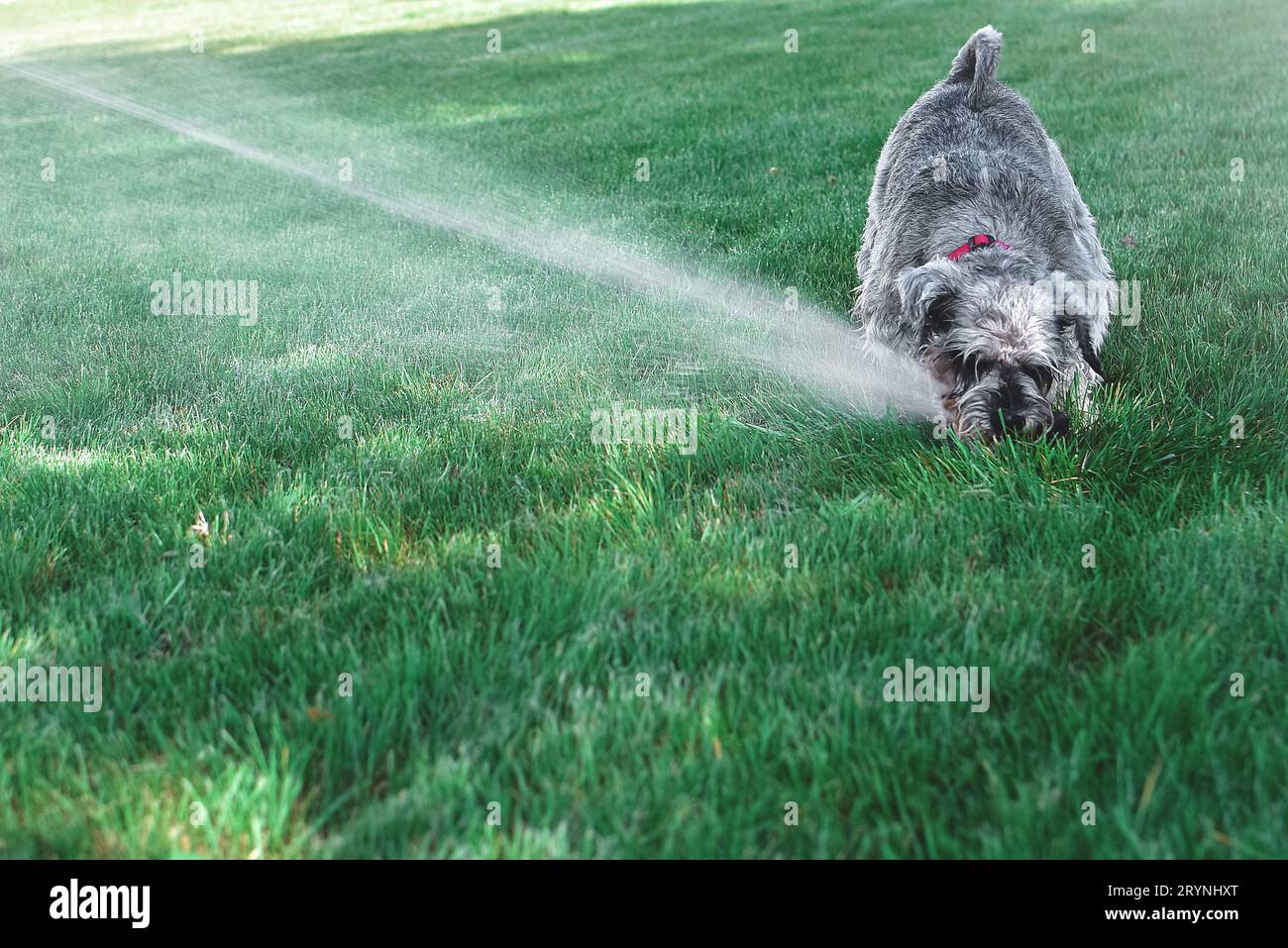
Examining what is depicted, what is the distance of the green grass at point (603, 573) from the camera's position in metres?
2.22

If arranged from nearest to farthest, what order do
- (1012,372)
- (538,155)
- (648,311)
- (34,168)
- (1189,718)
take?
(1189,718)
(1012,372)
(648,311)
(538,155)
(34,168)

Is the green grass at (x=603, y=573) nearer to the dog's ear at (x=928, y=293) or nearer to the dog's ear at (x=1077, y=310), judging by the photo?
the dog's ear at (x=1077, y=310)

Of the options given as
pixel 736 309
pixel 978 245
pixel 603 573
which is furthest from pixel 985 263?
pixel 603 573

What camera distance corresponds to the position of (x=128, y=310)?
644 centimetres

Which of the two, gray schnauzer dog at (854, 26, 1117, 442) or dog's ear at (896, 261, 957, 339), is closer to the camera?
gray schnauzer dog at (854, 26, 1117, 442)

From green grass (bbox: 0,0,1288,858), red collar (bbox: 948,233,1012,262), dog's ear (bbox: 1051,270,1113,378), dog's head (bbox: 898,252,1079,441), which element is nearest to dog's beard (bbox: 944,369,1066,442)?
dog's head (bbox: 898,252,1079,441)

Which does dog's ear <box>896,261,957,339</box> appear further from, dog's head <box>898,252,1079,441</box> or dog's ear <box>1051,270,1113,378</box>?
dog's ear <box>1051,270,1113,378</box>

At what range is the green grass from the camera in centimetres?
222

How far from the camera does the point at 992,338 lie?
441 centimetres

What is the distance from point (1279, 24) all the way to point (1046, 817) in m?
17.6

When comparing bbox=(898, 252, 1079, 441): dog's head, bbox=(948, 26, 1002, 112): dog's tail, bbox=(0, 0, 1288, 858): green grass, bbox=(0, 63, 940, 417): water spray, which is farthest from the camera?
bbox=(948, 26, 1002, 112): dog's tail

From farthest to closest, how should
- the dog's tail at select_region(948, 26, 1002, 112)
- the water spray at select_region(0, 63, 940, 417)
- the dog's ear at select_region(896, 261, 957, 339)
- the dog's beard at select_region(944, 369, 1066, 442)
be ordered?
1. the dog's tail at select_region(948, 26, 1002, 112)
2. the water spray at select_region(0, 63, 940, 417)
3. the dog's ear at select_region(896, 261, 957, 339)
4. the dog's beard at select_region(944, 369, 1066, 442)

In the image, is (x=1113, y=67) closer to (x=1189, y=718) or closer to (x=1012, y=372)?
(x=1012, y=372)

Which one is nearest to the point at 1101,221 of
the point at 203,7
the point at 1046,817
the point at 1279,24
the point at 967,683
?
the point at 967,683
